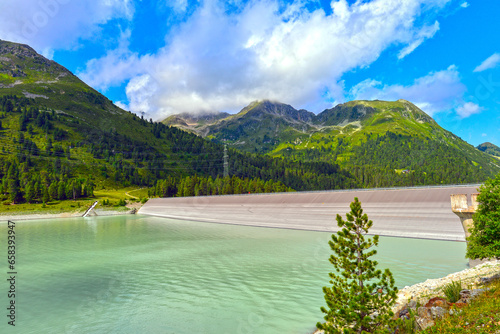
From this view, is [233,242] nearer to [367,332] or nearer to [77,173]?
[367,332]

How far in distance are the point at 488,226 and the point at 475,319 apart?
7.34 meters

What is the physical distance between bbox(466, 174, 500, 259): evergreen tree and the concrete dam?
1006 inches

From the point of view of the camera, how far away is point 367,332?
9.27m

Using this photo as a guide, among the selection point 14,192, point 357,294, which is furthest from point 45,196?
point 357,294

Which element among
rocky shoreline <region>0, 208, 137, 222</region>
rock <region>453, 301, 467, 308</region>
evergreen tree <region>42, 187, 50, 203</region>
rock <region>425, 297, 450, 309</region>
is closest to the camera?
rock <region>453, 301, 467, 308</region>

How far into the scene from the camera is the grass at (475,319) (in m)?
8.55

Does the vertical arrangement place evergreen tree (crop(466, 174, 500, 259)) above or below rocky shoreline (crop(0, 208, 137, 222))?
above

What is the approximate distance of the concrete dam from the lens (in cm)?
3941

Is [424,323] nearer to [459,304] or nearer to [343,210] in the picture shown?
[459,304]

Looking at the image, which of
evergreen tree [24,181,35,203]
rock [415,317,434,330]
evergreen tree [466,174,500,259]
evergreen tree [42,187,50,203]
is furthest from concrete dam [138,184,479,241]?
evergreen tree [24,181,35,203]

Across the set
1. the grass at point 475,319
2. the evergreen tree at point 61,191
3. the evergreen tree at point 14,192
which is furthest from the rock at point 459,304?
the evergreen tree at point 14,192

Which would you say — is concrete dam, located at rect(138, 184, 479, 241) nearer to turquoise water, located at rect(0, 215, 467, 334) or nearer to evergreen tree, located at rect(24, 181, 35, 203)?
turquoise water, located at rect(0, 215, 467, 334)

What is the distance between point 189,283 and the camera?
23.2 meters

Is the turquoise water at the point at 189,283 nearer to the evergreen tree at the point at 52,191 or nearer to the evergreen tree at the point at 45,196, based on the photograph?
the evergreen tree at the point at 45,196
